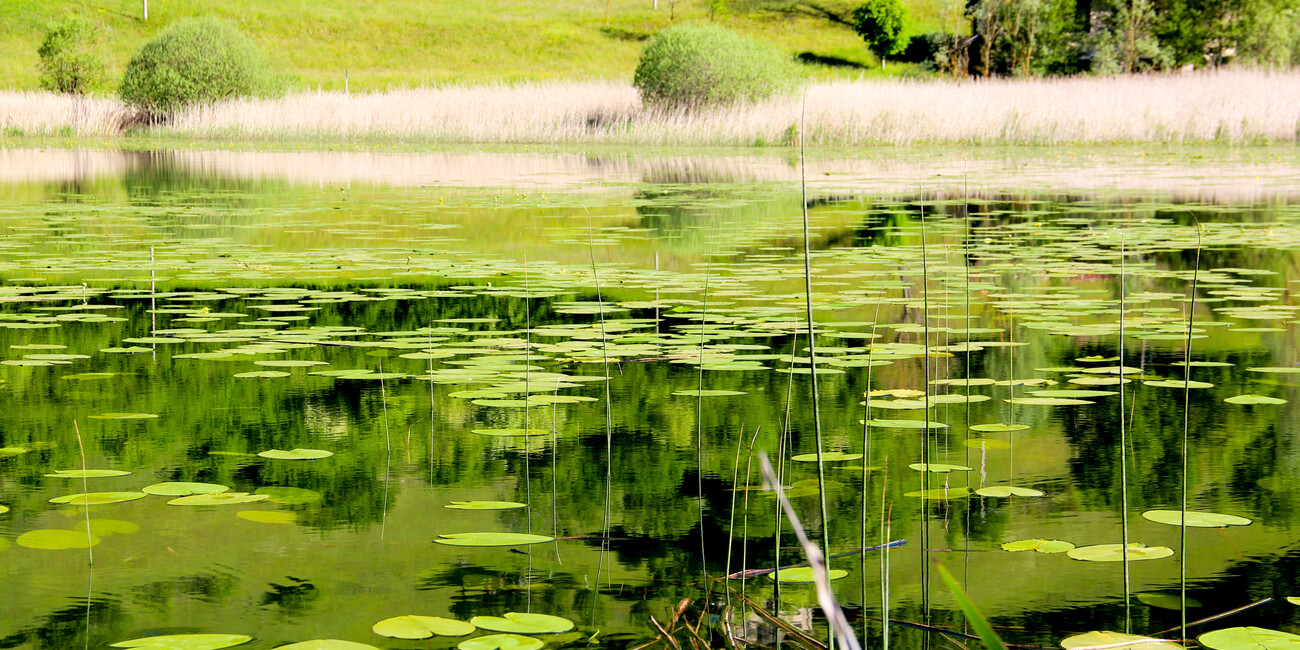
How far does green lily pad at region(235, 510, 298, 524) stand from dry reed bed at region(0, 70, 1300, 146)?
16.9 meters

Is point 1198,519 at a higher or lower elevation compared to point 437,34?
lower

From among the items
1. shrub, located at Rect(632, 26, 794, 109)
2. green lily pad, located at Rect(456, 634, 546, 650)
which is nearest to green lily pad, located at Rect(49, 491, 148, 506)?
green lily pad, located at Rect(456, 634, 546, 650)

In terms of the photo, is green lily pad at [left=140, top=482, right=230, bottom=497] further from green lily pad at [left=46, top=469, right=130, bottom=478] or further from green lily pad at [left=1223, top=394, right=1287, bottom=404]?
green lily pad at [left=1223, top=394, right=1287, bottom=404]

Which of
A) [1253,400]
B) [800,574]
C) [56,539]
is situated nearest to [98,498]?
[56,539]

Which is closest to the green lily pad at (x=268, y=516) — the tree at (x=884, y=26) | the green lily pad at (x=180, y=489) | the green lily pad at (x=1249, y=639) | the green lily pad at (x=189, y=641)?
the green lily pad at (x=180, y=489)

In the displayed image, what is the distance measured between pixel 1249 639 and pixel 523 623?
0.93 meters

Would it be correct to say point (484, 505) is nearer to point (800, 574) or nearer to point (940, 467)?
point (800, 574)

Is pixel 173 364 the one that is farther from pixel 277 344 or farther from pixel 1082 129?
pixel 1082 129

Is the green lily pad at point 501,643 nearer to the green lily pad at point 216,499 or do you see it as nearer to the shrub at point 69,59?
the green lily pad at point 216,499

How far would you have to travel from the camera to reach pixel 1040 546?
2.11 metres

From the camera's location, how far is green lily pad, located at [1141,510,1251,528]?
220cm

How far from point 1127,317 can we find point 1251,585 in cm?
278

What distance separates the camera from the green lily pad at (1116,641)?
1636 millimetres

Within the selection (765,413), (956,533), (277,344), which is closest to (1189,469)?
(956,533)
